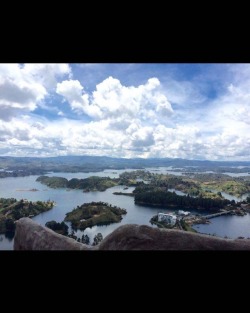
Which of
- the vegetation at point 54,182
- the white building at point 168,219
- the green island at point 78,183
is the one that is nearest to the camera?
the white building at point 168,219

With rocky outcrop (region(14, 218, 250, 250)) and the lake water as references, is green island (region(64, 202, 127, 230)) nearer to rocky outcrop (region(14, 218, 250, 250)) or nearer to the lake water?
the lake water

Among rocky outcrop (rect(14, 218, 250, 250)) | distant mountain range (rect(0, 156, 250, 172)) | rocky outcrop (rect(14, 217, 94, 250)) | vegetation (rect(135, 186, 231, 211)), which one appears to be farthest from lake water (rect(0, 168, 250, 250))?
rocky outcrop (rect(14, 218, 250, 250))

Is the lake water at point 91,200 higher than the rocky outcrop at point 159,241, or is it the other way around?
the rocky outcrop at point 159,241

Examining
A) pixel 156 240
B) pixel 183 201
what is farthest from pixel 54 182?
pixel 156 240

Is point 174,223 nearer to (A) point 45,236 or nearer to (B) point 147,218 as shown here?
(B) point 147,218

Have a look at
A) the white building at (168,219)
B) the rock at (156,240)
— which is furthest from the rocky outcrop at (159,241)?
the white building at (168,219)

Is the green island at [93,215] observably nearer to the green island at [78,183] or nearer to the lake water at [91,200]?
the lake water at [91,200]
